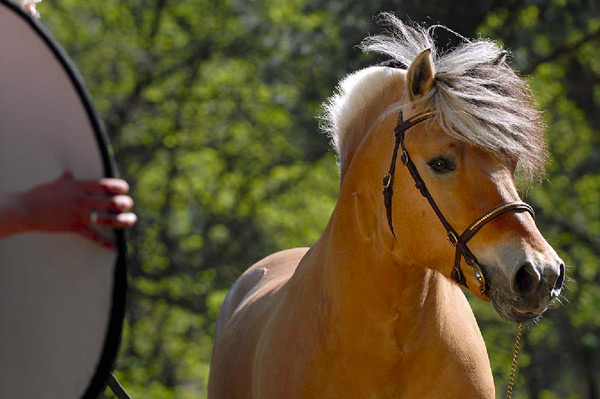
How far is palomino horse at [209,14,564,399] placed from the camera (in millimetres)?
3133

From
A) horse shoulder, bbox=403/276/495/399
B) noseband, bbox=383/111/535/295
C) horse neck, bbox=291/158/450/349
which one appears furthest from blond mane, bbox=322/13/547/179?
horse shoulder, bbox=403/276/495/399

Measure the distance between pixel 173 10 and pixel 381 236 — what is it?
11.7 m

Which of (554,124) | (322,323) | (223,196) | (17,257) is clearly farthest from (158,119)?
(17,257)

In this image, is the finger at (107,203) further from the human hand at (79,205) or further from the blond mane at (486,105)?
the blond mane at (486,105)

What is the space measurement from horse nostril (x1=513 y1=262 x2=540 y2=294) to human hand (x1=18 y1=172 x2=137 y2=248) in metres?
1.33

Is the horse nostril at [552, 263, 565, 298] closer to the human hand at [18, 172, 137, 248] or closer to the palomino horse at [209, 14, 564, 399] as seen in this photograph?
the palomino horse at [209, 14, 564, 399]

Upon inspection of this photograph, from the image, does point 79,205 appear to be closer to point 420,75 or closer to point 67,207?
point 67,207

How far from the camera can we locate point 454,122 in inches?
128

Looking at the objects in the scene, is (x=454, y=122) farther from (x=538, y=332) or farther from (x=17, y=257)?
(x=538, y=332)

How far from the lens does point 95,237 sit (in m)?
2.28

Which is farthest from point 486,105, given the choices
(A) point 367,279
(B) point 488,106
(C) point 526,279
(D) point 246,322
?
(D) point 246,322

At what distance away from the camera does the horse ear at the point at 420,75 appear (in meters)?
3.39

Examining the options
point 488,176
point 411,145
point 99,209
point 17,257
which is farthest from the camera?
point 411,145

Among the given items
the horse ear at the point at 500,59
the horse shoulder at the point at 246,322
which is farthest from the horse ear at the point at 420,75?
the horse shoulder at the point at 246,322
